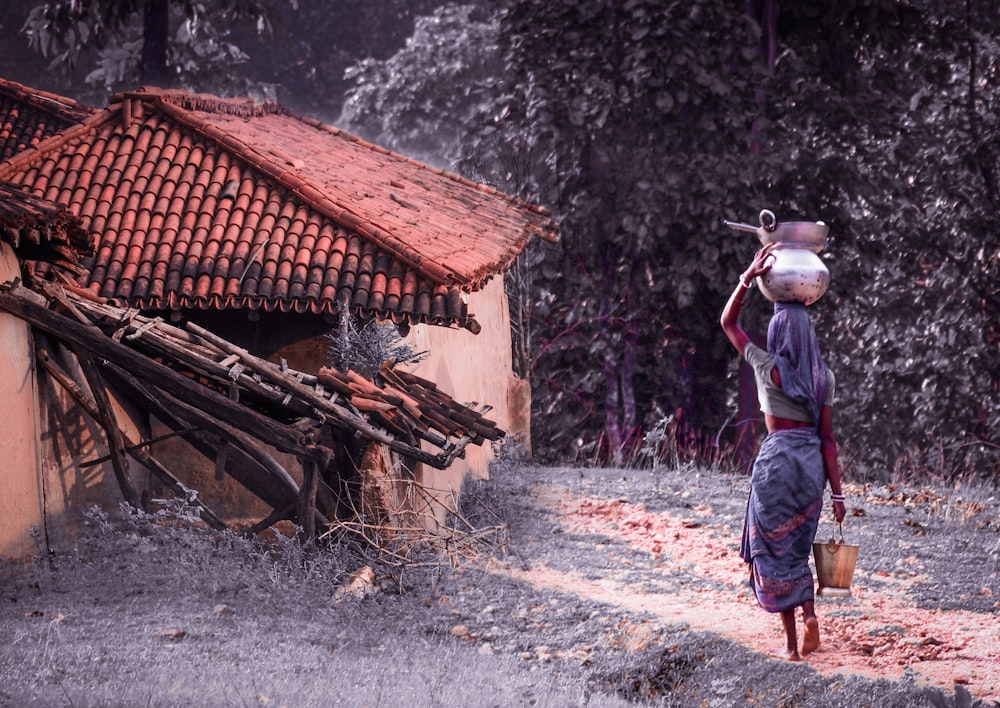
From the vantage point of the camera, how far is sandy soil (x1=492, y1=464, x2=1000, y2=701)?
275 inches

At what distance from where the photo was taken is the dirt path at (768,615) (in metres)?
6.72

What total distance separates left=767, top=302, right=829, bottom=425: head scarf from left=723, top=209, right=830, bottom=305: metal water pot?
0.12m

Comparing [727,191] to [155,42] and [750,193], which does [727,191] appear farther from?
[155,42]

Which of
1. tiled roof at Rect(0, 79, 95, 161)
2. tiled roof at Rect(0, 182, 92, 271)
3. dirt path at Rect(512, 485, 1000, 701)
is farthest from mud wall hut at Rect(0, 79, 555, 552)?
dirt path at Rect(512, 485, 1000, 701)

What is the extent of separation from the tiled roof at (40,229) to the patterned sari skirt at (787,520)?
5242mm

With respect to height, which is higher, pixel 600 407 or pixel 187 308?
pixel 187 308

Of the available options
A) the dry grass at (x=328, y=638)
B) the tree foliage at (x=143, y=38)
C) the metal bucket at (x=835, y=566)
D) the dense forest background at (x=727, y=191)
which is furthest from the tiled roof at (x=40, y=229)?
the tree foliage at (x=143, y=38)

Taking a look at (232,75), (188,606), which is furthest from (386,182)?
(232,75)

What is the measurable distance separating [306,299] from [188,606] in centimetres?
278

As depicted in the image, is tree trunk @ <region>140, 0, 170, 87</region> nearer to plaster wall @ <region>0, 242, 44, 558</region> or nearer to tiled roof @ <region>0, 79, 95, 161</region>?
tiled roof @ <region>0, 79, 95, 161</region>

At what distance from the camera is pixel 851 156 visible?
17.4 m

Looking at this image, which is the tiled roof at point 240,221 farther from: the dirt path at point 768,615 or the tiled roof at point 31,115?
the dirt path at point 768,615

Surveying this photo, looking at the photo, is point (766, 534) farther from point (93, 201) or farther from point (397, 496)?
point (93, 201)

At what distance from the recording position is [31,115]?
1370 centimetres
